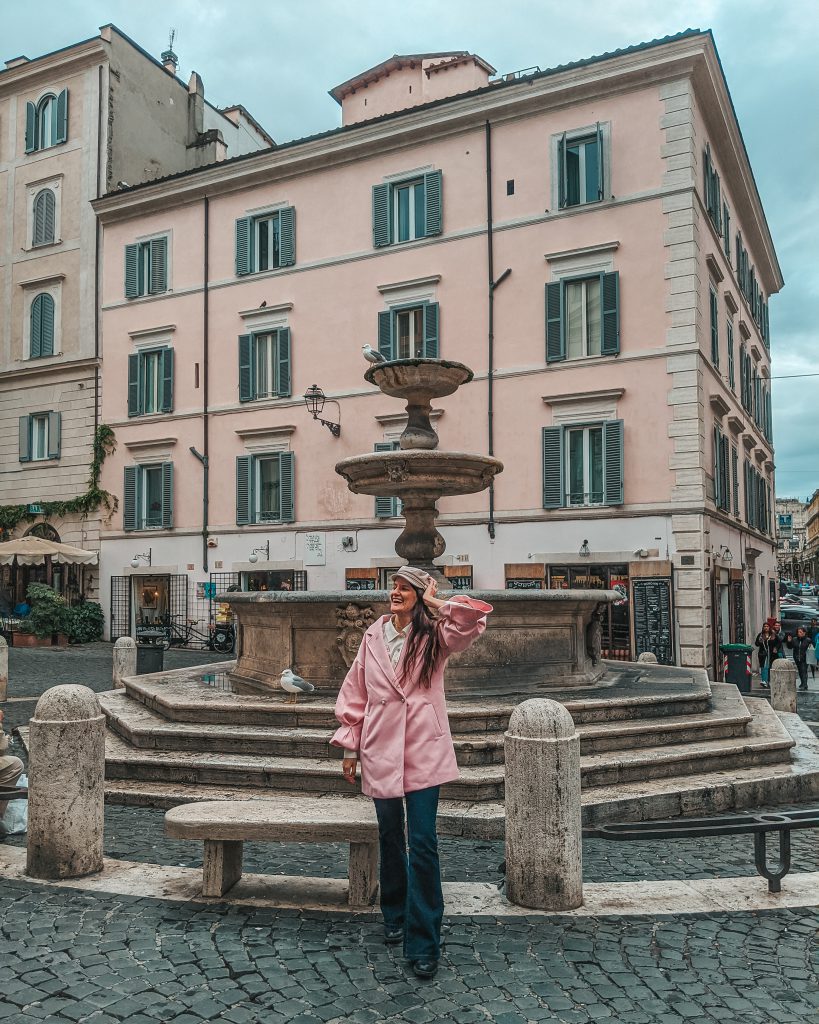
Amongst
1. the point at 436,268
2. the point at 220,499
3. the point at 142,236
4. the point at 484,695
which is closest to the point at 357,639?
the point at 484,695

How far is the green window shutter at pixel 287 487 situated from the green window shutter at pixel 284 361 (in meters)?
1.66

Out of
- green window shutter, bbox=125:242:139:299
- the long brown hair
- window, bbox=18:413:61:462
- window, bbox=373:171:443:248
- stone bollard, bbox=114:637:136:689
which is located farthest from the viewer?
window, bbox=18:413:61:462

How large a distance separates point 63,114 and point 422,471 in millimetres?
23395

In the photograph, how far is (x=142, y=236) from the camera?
84.5 ft

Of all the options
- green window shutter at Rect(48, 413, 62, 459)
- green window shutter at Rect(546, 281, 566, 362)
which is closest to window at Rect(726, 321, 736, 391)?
green window shutter at Rect(546, 281, 566, 362)

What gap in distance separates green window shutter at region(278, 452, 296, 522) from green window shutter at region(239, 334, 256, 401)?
80.4 inches

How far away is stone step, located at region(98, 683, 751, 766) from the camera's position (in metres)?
7.04

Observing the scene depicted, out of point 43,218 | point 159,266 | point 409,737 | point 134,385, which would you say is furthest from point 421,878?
point 43,218

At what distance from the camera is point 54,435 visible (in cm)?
2667

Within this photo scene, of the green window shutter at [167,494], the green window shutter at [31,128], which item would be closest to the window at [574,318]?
the green window shutter at [167,494]

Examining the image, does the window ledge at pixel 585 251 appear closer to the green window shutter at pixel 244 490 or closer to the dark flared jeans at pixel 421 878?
the green window shutter at pixel 244 490

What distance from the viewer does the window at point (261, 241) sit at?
23.6 metres

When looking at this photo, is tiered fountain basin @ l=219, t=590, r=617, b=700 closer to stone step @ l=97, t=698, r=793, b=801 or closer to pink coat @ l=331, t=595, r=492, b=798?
stone step @ l=97, t=698, r=793, b=801

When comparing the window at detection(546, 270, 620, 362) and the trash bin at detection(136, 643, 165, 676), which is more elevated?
the window at detection(546, 270, 620, 362)
